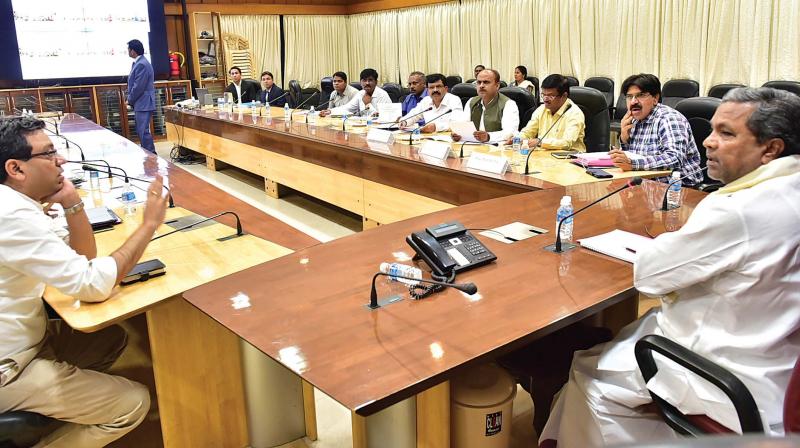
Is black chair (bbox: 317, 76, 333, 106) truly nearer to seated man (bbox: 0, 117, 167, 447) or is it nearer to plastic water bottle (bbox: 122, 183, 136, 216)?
plastic water bottle (bbox: 122, 183, 136, 216)

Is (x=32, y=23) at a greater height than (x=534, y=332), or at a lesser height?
greater

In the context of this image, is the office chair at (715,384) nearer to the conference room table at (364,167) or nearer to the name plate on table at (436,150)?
the conference room table at (364,167)

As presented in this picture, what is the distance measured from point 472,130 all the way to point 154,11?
716 cm

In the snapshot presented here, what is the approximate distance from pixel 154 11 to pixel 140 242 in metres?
8.84

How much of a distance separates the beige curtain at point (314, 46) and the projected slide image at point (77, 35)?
245 centimetres

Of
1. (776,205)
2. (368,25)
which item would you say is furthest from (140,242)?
(368,25)

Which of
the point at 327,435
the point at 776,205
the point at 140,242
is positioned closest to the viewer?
the point at 776,205

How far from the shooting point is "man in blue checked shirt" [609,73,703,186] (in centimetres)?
322

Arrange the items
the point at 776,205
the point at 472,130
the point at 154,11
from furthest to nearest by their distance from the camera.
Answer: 1. the point at 154,11
2. the point at 472,130
3. the point at 776,205

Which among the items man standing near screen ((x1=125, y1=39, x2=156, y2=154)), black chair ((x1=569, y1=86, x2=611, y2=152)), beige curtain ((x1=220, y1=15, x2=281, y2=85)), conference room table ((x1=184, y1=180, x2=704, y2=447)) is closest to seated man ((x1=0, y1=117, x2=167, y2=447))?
conference room table ((x1=184, y1=180, x2=704, y2=447))

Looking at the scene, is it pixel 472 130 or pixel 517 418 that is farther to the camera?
pixel 472 130

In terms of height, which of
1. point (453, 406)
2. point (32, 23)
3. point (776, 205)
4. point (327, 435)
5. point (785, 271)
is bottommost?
point (327, 435)

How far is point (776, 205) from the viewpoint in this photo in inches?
51.4

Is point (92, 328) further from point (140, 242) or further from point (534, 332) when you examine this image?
point (534, 332)
